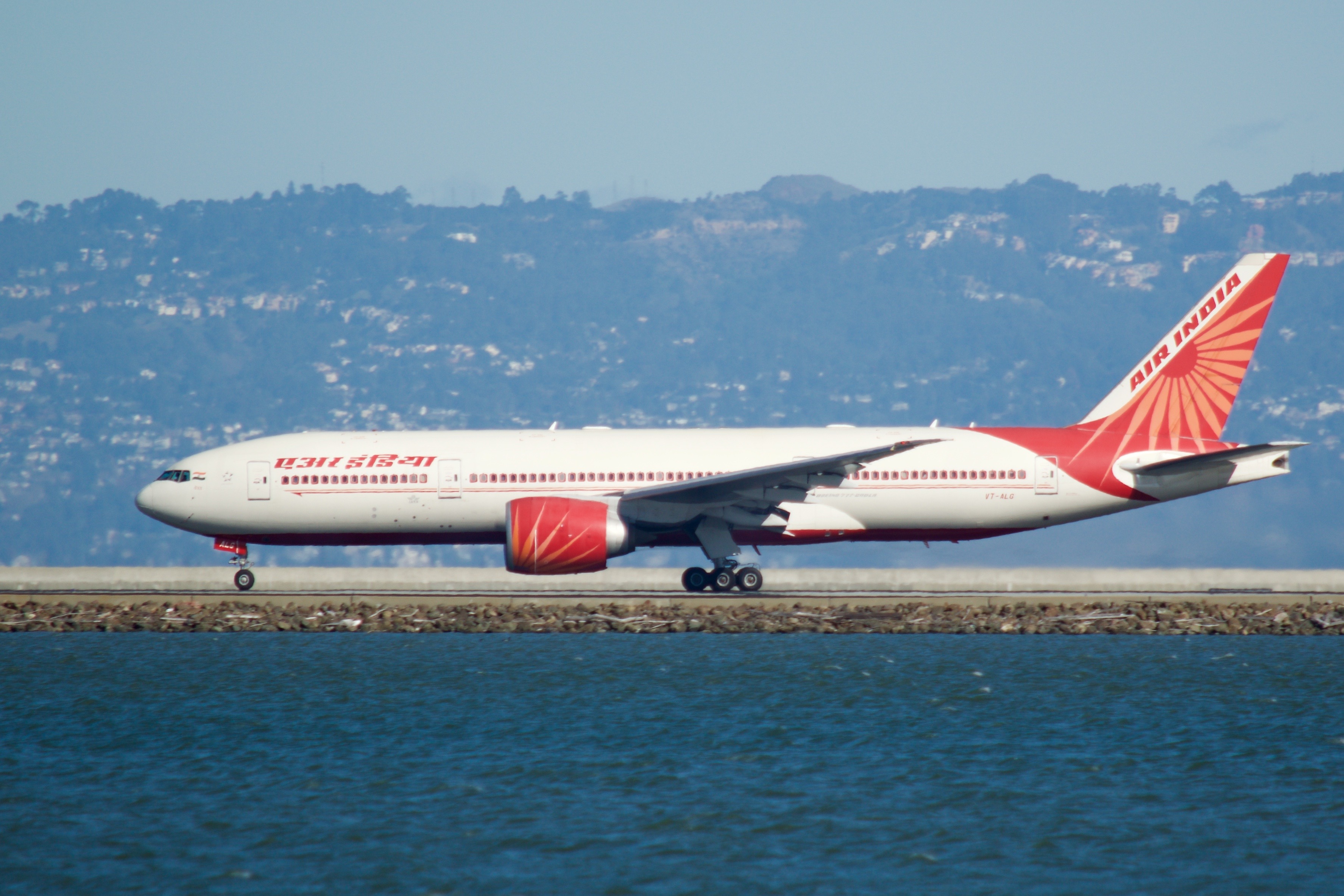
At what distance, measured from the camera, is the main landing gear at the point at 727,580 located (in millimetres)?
36469

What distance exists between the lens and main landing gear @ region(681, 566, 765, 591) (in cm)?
3647

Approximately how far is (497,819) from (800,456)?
1818cm

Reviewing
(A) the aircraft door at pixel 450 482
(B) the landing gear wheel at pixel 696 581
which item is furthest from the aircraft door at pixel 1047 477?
(A) the aircraft door at pixel 450 482

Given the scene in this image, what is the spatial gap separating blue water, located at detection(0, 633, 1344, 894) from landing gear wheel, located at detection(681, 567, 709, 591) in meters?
3.33

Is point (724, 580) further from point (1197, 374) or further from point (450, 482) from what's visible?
point (1197, 374)

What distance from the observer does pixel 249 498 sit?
120ft

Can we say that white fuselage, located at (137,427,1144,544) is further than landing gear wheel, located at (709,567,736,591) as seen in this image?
No

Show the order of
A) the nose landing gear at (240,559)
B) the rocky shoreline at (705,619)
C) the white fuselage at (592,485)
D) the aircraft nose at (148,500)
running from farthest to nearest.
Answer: the nose landing gear at (240,559)
the aircraft nose at (148,500)
the white fuselage at (592,485)
the rocky shoreline at (705,619)

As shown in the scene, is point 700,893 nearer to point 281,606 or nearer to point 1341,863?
point 1341,863

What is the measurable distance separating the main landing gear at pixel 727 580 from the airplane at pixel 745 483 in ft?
0.12

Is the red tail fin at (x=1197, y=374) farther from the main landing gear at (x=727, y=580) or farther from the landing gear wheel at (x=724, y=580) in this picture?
the landing gear wheel at (x=724, y=580)

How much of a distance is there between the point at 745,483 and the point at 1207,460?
11040 mm

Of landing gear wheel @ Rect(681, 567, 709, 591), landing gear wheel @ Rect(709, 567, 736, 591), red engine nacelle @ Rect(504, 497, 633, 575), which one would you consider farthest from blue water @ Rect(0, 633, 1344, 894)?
landing gear wheel @ Rect(681, 567, 709, 591)

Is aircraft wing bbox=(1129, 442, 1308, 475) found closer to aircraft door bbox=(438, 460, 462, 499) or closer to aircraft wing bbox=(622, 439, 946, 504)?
aircraft wing bbox=(622, 439, 946, 504)
